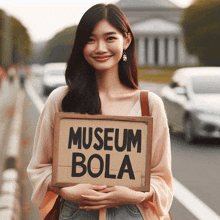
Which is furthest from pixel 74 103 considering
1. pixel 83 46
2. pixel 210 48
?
pixel 210 48

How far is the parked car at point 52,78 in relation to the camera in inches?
990

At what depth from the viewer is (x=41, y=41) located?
600 feet

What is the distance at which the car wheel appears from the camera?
32.4ft

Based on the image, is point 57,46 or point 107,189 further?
point 57,46

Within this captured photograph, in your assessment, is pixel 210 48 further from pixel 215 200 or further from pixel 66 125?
pixel 66 125

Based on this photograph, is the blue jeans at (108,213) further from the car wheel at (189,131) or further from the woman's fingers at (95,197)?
the car wheel at (189,131)

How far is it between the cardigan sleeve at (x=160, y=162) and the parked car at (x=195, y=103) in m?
7.62

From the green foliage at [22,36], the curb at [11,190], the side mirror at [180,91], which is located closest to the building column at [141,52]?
the green foliage at [22,36]

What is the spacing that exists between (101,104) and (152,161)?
1.17 ft

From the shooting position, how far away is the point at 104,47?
7.04 feet

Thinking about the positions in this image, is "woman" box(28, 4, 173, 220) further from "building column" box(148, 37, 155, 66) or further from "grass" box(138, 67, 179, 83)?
"building column" box(148, 37, 155, 66)

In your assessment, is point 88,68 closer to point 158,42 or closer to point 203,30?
point 203,30

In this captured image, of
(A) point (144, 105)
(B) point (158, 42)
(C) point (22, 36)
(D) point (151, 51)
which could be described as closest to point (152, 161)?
(A) point (144, 105)

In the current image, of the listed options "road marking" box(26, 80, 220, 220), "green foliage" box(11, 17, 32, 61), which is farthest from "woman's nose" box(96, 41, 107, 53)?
"green foliage" box(11, 17, 32, 61)
